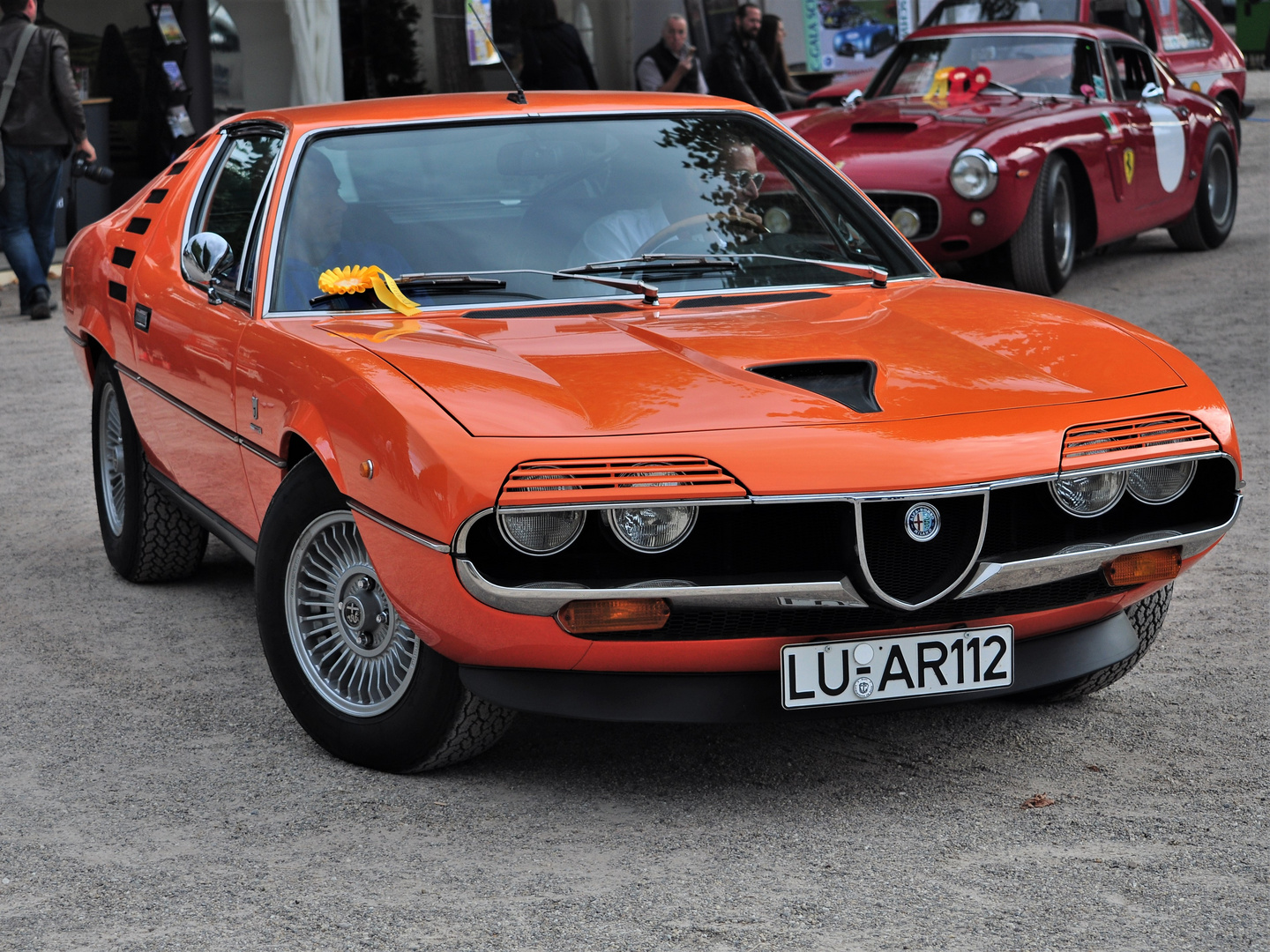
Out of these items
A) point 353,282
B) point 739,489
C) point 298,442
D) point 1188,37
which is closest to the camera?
point 739,489

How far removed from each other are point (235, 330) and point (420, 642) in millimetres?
1087

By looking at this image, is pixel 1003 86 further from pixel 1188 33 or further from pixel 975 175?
pixel 1188 33

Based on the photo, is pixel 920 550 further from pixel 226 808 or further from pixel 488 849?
pixel 226 808

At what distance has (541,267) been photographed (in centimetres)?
406

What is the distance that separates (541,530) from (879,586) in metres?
0.65

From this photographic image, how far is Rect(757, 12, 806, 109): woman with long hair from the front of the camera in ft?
50.4

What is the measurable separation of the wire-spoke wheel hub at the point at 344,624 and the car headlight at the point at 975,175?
6.38 m

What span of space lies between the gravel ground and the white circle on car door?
22.6 ft

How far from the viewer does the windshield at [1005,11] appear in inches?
503

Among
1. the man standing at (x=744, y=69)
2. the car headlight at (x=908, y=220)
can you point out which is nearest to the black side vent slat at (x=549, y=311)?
the car headlight at (x=908, y=220)

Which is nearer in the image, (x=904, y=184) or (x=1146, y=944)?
(x=1146, y=944)

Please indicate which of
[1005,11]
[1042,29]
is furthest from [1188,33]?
[1042,29]

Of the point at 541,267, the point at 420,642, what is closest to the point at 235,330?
the point at 541,267

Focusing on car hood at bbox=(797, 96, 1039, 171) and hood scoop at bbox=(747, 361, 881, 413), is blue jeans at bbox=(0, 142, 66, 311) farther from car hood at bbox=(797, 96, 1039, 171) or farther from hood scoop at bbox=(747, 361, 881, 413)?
hood scoop at bbox=(747, 361, 881, 413)
